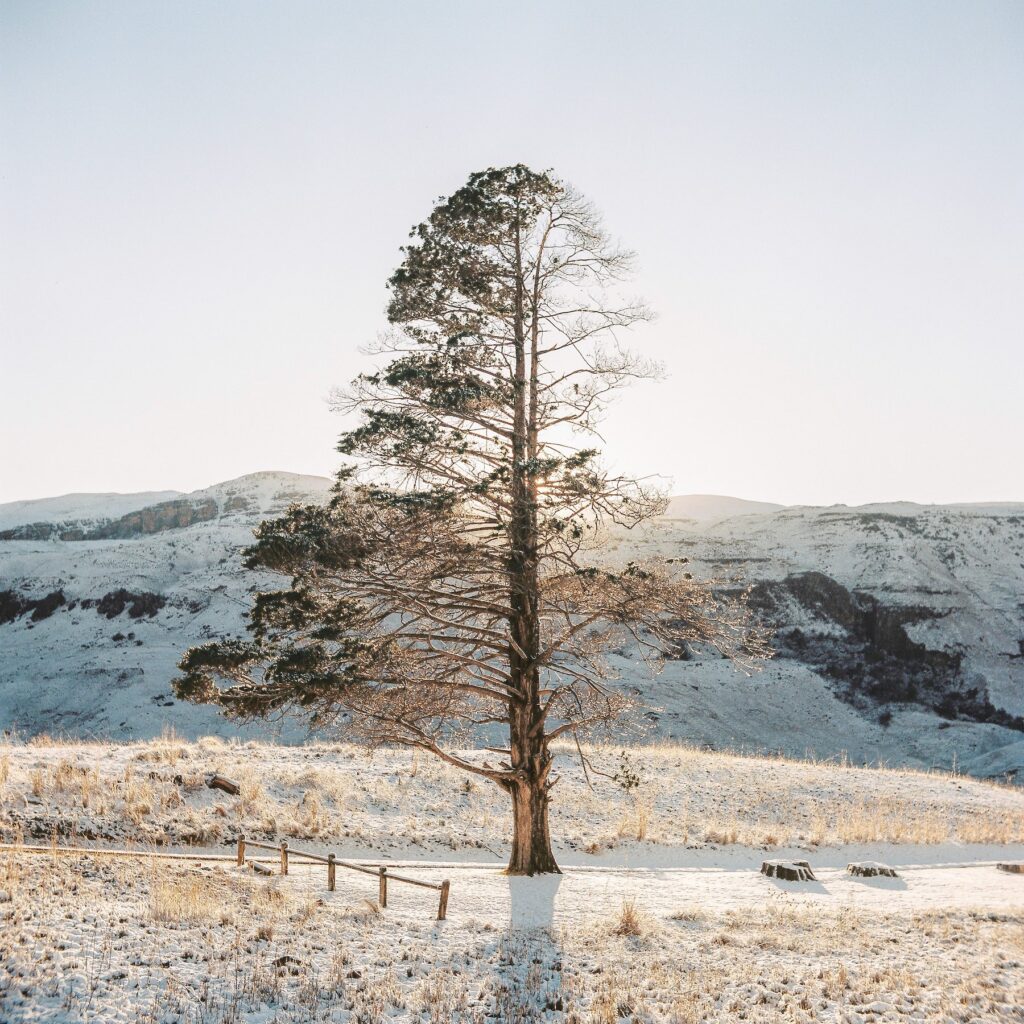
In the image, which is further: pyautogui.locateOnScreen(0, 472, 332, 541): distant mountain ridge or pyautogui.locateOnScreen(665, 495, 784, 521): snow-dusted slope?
pyautogui.locateOnScreen(665, 495, 784, 521): snow-dusted slope

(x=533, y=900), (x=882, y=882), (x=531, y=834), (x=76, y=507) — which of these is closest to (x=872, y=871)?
(x=882, y=882)

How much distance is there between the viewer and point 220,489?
330 ft

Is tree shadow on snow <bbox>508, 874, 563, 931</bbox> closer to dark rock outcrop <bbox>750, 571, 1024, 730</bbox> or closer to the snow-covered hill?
the snow-covered hill

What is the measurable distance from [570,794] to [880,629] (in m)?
40.6

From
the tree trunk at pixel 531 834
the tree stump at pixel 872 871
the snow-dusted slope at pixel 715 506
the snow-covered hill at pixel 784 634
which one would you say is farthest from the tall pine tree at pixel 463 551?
the snow-dusted slope at pixel 715 506

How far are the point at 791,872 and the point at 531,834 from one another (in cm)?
504

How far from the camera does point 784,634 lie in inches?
2258

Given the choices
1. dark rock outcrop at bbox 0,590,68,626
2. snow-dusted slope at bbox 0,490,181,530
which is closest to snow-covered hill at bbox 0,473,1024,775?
dark rock outcrop at bbox 0,590,68,626

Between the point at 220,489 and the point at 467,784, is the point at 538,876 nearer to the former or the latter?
the point at 467,784

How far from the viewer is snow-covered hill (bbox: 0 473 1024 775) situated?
4288 centimetres

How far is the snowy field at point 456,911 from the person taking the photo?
8.26 metres

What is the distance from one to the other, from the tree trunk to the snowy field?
1.29 feet

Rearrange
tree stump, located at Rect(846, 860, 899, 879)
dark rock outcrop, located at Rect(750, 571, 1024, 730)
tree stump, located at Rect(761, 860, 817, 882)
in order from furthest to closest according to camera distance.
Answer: dark rock outcrop, located at Rect(750, 571, 1024, 730) → tree stump, located at Rect(846, 860, 899, 879) → tree stump, located at Rect(761, 860, 817, 882)

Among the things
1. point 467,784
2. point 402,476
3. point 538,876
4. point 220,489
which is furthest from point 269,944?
point 220,489
